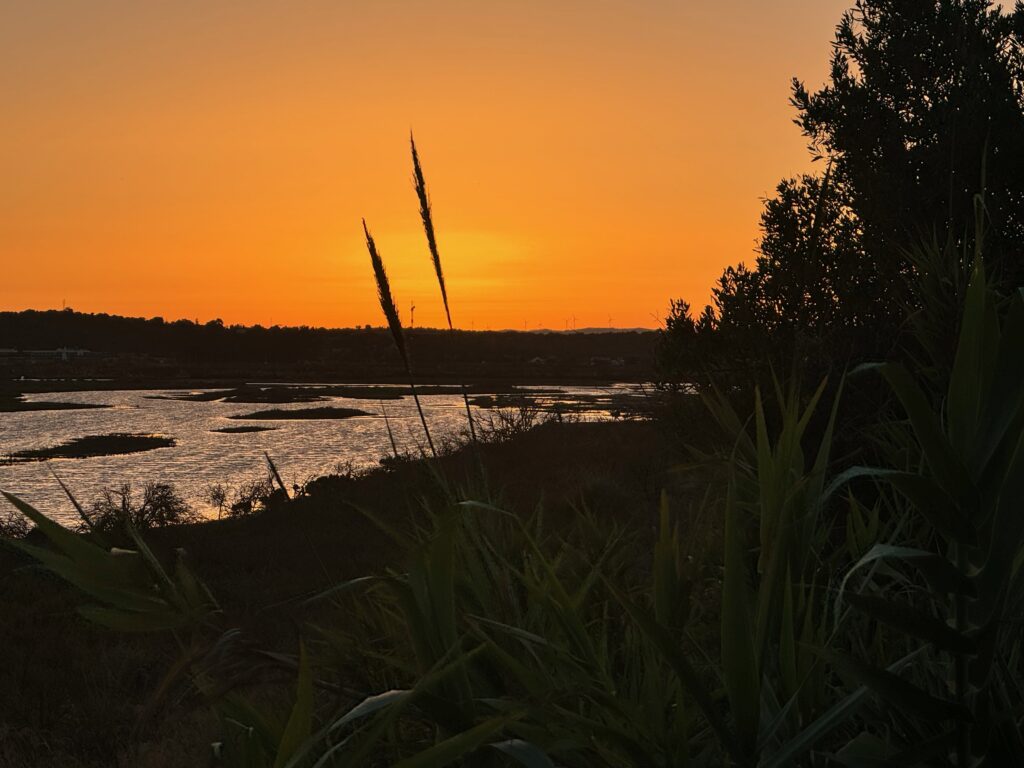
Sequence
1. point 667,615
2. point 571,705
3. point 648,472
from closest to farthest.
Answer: point 667,615 → point 571,705 → point 648,472

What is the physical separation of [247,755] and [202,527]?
62.0 feet

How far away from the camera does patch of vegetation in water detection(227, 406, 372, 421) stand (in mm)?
50094

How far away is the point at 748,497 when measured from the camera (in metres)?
2.50

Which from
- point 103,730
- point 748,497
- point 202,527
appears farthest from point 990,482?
point 202,527

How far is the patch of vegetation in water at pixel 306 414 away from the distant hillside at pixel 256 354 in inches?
1111

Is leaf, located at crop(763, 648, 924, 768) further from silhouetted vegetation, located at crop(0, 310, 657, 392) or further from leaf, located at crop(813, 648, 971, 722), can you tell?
silhouetted vegetation, located at crop(0, 310, 657, 392)

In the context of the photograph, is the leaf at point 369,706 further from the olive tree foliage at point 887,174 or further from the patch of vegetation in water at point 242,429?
the patch of vegetation in water at point 242,429

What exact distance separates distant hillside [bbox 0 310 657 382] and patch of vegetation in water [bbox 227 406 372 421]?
2821 centimetres

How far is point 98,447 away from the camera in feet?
117

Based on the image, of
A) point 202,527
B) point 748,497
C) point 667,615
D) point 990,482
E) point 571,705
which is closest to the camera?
point 990,482

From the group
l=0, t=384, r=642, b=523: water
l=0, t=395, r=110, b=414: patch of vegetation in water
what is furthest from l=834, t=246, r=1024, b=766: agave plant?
l=0, t=395, r=110, b=414: patch of vegetation in water

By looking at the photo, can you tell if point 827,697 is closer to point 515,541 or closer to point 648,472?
point 515,541

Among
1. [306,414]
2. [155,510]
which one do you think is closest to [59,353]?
[306,414]

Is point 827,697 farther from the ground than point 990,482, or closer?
closer
